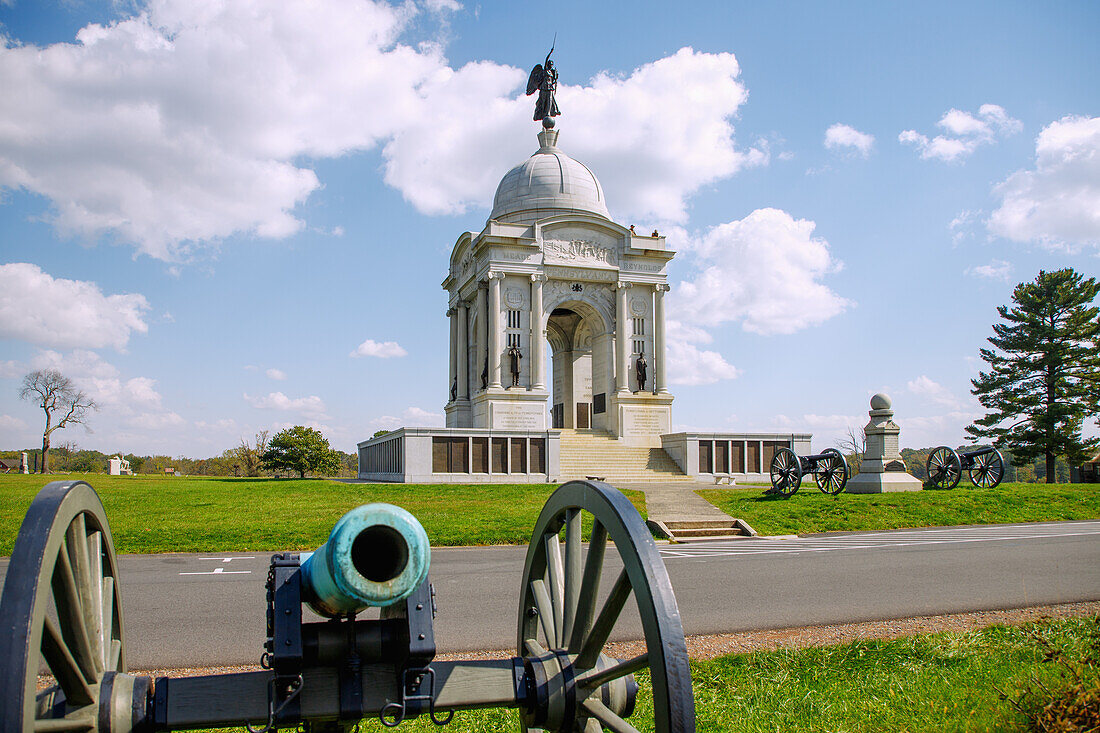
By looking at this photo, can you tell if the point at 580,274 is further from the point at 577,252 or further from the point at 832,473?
the point at 832,473

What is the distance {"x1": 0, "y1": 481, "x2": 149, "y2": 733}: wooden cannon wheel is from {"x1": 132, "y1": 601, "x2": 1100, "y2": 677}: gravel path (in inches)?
131

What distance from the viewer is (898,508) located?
20.5m

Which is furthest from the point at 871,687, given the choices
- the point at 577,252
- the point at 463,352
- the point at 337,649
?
the point at 463,352

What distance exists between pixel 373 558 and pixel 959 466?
26.3m

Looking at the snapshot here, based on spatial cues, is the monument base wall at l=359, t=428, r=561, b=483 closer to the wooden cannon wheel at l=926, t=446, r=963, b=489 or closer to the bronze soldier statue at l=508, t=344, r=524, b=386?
the bronze soldier statue at l=508, t=344, r=524, b=386

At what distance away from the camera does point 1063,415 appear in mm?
42750

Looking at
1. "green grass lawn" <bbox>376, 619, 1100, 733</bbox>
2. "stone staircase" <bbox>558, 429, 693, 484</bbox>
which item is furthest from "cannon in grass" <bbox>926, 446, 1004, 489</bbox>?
"green grass lawn" <bbox>376, 619, 1100, 733</bbox>

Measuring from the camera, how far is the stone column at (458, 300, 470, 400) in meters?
45.1

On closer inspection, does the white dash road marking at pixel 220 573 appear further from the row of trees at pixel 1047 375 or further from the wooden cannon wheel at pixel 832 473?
the row of trees at pixel 1047 375

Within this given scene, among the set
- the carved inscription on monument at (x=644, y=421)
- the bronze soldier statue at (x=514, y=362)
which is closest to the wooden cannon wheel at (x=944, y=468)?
the carved inscription on monument at (x=644, y=421)

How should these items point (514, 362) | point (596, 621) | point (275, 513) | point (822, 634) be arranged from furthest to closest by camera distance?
point (514, 362)
point (275, 513)
point (822, 634)
point (596, 621)

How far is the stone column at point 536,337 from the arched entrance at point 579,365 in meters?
2.72

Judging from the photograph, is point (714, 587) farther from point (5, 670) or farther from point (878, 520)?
point (878, 520)

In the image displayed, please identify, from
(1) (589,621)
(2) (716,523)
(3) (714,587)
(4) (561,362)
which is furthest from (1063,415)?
(1) (589,621)
